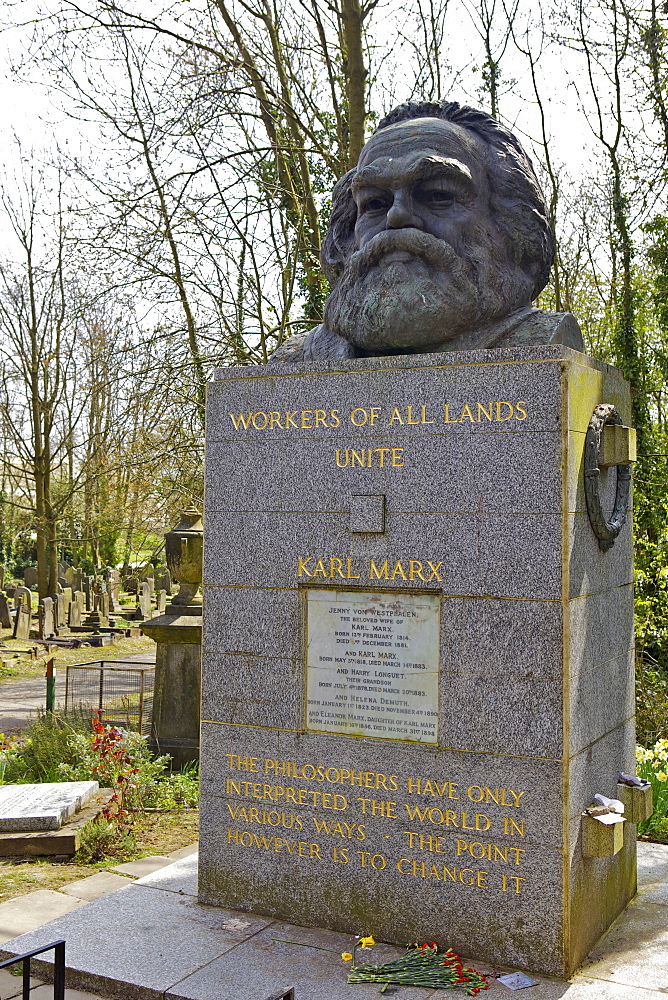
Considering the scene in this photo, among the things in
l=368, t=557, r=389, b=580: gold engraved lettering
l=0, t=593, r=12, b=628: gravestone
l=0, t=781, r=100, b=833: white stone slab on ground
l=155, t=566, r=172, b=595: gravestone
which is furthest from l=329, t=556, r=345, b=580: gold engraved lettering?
l=155, t=566, r=172, b=595: gravestone

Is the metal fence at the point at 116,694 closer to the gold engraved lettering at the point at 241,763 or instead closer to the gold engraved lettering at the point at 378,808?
the gold engraved lettering at the point at 241,763

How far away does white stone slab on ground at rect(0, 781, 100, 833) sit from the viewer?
689cm

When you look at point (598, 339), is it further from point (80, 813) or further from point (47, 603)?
point (47, 603)

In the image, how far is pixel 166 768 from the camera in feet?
32.0

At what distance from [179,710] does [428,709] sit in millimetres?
6175

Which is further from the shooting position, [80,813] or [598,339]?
[598,339]

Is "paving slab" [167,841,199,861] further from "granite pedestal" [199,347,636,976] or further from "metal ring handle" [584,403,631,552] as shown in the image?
"metal ring handle" [584,403,631,552]

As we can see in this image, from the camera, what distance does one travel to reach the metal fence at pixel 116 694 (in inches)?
477

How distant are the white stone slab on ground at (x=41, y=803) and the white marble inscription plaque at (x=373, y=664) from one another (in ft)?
10.3

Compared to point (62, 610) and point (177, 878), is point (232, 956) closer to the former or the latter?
point (177, 878)

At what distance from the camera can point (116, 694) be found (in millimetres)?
16219

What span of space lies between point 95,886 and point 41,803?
1.60 metres

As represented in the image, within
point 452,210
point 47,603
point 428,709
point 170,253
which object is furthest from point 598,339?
point 47,603

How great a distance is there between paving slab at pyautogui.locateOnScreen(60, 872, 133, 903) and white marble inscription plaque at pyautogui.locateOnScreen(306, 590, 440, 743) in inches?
76.8
